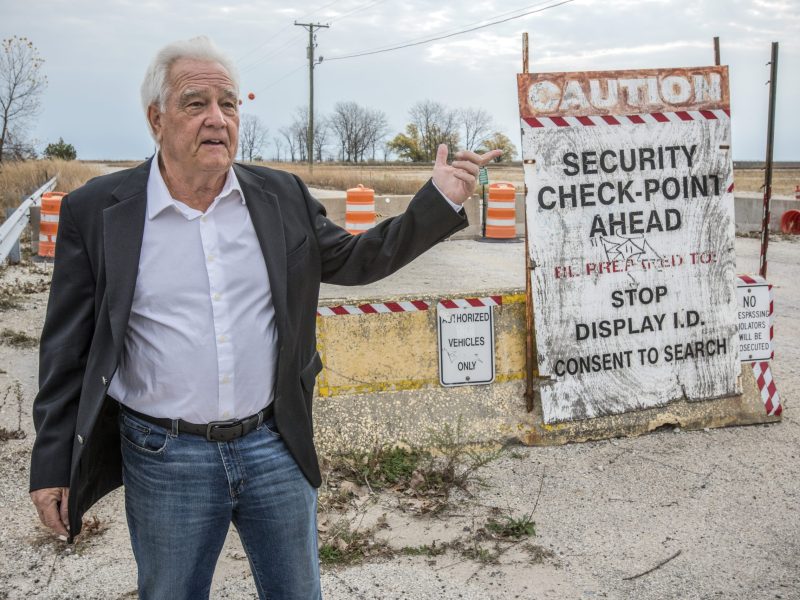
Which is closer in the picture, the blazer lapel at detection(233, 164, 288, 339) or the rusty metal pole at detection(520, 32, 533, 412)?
the blazer lapel at detection(233, 164, 288, 339)

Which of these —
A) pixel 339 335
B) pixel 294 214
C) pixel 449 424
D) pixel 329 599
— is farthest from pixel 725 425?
pixel 294 214

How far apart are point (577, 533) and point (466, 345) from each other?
164 centimetres

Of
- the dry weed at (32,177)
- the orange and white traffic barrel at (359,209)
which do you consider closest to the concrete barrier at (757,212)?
the orange and white traffic barrel at (359,209)

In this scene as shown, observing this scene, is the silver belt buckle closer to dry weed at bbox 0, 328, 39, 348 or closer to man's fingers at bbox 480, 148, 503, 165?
man's fingers at bbox 480, 148, 503, 165

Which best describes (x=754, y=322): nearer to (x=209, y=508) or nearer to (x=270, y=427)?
(x=270, y=427)

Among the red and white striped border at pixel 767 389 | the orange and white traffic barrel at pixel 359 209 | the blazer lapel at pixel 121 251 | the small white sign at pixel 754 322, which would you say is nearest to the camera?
the blazer lapel at pixel 121 251

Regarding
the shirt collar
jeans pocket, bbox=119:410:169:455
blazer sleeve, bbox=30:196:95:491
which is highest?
the shirt collar

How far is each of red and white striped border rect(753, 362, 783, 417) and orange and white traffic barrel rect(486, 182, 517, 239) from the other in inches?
467

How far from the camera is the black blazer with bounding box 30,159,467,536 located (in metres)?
2.34

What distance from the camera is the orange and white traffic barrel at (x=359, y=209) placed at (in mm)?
16547

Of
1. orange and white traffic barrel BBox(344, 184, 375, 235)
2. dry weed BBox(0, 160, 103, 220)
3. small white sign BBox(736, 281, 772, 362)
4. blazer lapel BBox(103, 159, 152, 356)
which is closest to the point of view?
blazer lapel BBox(103, 159, 152, 356)

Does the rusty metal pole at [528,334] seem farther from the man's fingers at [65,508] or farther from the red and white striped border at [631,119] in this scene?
the man's fingers at [65,508]

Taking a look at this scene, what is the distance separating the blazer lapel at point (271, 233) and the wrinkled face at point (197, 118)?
0.43 feet

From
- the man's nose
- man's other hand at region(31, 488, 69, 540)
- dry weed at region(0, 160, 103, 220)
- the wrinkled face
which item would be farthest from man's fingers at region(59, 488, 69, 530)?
dry weed at region(0, 160, 103, 220)
